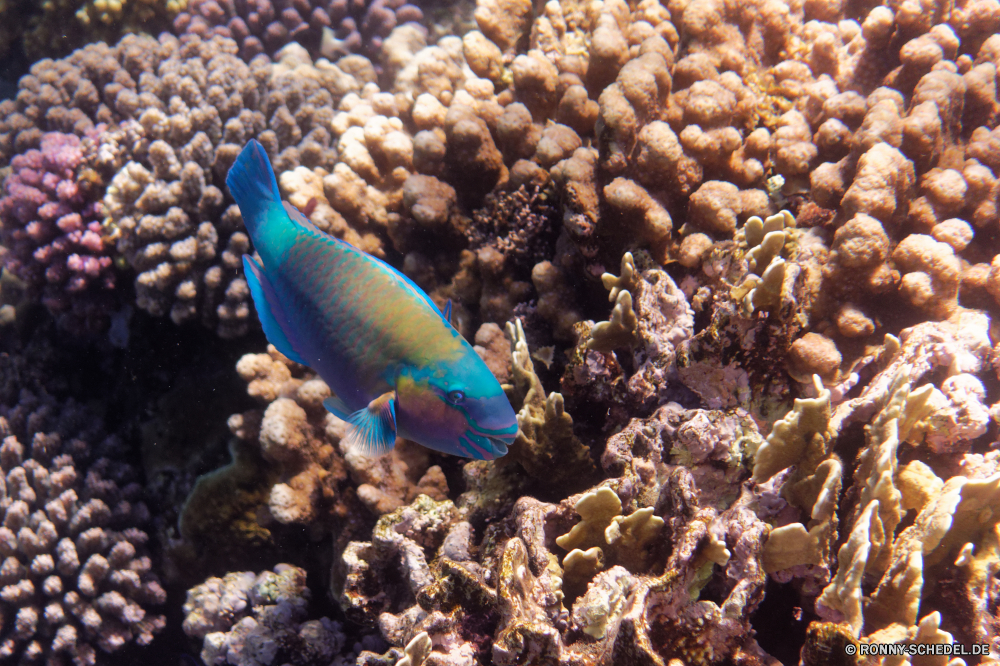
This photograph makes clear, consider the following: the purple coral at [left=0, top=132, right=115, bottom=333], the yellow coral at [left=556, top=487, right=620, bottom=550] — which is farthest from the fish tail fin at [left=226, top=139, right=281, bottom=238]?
the purple coral at [left=0, top=132, right=115, bottom=333]

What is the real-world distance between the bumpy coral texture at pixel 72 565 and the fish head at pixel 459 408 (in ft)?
10.8

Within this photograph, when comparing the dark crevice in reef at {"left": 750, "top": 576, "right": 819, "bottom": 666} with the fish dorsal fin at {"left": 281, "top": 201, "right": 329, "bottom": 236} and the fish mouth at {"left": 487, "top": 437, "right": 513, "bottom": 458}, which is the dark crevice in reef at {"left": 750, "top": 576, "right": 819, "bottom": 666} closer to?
the fish mouth at {"left": 487, "top": 437, "right": 513, "bottom": 458}

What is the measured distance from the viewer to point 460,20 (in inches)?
200

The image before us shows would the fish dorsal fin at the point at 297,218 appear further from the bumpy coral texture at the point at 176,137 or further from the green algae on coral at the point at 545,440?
the bumpy coral texture at the point at 176,137

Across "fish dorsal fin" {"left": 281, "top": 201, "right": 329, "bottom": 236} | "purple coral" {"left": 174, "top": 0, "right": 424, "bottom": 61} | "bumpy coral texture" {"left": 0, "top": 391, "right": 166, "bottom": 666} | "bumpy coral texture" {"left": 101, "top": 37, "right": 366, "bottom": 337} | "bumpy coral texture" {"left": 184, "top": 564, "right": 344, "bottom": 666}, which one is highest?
"purple coral" {"left": 174, "top": 0, "right": 424, "bottom": 61}

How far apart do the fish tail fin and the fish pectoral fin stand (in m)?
0.96

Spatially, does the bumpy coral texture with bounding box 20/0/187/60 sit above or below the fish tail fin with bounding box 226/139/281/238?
below

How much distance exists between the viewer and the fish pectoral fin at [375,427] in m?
1.79

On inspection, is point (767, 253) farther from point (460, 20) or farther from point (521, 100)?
point (460, 20)

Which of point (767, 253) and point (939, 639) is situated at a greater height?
point (767, 253)

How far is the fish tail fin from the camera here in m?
2.17

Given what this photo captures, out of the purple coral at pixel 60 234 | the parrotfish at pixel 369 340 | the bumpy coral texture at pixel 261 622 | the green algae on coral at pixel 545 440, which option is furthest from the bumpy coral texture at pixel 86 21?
the green algae on coral at pixel 545 440

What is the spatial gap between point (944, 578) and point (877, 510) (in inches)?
19.2

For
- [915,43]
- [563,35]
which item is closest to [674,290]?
[915,43]
